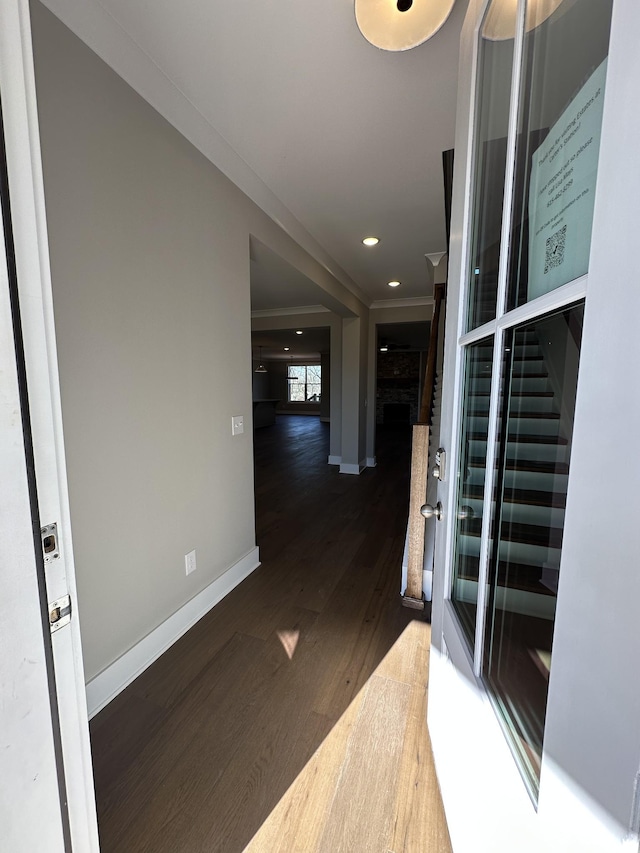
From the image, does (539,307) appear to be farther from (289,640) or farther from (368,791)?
(289,640)

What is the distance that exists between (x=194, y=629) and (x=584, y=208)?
2.25 meters

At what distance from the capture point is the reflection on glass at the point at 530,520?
56cm

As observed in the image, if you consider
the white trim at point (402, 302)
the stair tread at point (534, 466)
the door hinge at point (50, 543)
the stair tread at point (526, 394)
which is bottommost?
the door hinge at point (50, 543)

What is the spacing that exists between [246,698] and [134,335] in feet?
5.25

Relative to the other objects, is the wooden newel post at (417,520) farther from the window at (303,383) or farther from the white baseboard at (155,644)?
the window at (303,383)

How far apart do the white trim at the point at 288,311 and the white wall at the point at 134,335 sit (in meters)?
3.13

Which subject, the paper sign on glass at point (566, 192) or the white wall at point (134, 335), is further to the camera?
the white wall at point (134, 335)

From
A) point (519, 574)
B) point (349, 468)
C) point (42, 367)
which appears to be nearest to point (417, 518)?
point (519, 574)

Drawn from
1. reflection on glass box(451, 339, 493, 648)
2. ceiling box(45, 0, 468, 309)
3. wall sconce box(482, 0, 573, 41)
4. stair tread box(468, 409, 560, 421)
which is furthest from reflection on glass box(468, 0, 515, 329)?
ceiling box(45, 0, 468, 309)

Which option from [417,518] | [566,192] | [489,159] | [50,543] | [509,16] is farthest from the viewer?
[417,518]

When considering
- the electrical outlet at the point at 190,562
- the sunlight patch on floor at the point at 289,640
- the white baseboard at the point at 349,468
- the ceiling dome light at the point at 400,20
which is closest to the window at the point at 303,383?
the white baseboard at the point at 349,468

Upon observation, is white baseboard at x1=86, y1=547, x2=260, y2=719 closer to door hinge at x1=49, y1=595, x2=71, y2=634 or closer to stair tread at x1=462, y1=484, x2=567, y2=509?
door hinge at x1=49, y1=595, x2=71, y2=634

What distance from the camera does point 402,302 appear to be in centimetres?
532

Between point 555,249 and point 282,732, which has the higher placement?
point 555,249
